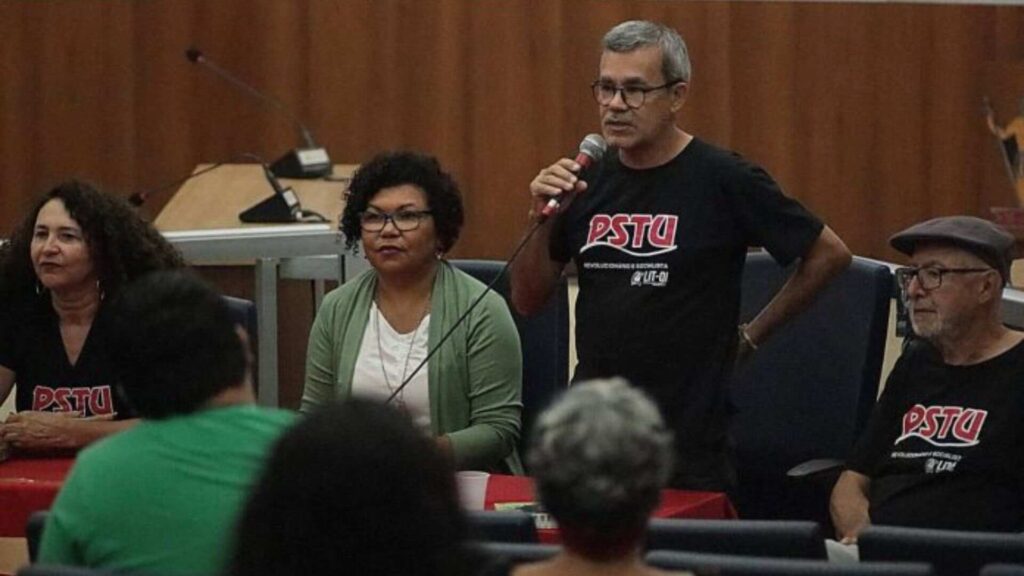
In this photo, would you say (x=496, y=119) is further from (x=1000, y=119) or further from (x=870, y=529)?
(x=870, y=529)

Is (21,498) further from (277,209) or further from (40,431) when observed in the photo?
(277,209)

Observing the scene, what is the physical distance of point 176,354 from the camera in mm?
2766

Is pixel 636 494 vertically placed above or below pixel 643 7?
below

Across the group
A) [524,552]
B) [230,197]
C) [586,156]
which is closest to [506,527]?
[524,552]

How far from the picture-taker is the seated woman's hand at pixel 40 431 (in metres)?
4.08

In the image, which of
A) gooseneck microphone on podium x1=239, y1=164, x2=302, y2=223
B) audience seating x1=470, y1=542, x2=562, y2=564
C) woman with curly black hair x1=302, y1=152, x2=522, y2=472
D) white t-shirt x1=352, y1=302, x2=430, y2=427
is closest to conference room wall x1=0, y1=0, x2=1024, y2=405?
gooseneck microphone on podium x1=239, y1=164, x2=302, y2=223

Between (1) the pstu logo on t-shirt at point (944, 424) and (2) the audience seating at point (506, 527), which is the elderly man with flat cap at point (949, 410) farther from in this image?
(2) the audience seating at point (506, 527)

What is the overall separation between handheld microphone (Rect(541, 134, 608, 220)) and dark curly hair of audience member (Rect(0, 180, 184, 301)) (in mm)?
969

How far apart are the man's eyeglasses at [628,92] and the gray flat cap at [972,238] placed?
0.63 m

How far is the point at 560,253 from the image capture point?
437 centimetres

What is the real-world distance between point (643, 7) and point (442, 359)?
5.14 m

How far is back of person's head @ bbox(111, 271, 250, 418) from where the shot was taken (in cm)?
275

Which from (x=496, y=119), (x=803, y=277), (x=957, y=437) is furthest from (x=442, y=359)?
(x=496, y=119)

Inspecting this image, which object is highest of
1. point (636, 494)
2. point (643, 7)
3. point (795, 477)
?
point (643, 7)
